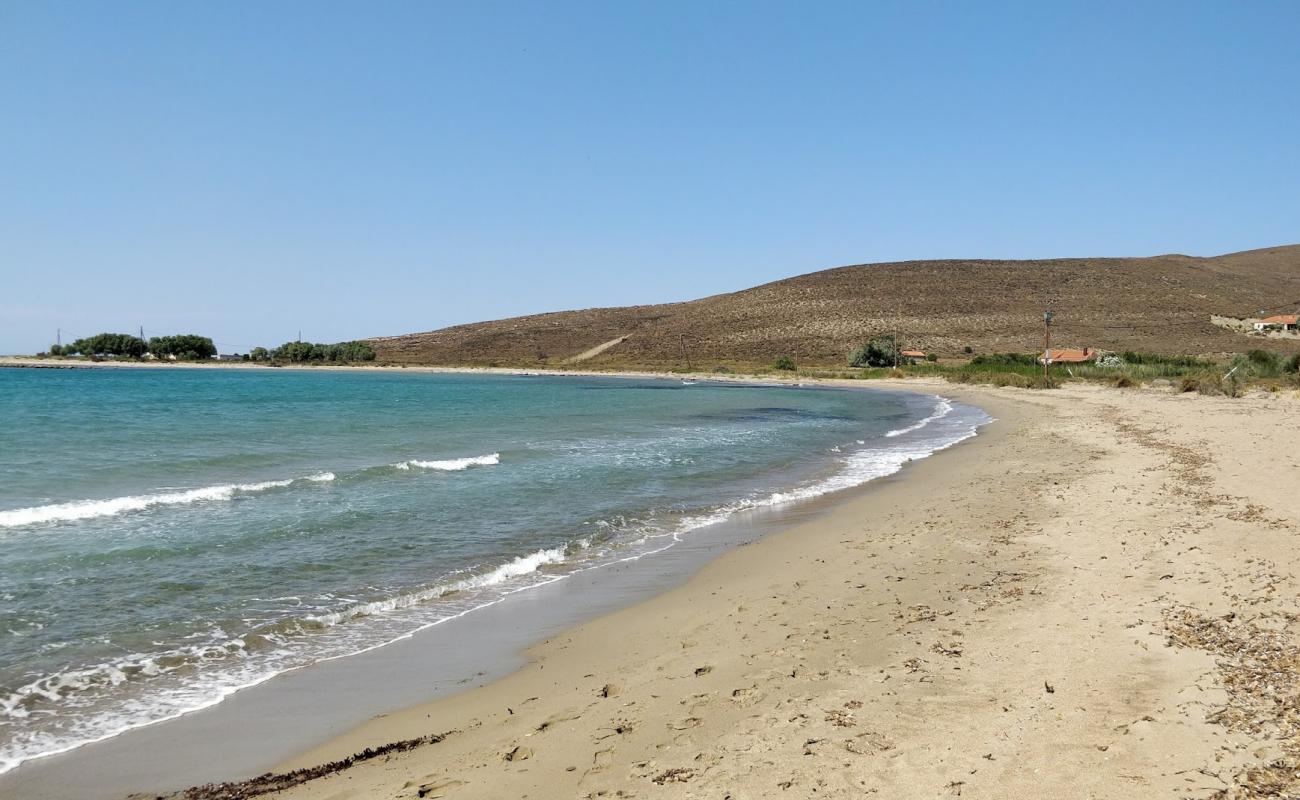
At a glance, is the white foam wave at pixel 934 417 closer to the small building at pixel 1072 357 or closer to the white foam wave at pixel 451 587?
the white foam wave at pixel 451 587

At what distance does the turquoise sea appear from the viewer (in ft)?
22.7

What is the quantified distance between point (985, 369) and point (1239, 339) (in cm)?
3786

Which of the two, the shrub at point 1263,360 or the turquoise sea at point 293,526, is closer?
the turquoise sea at point 293,526

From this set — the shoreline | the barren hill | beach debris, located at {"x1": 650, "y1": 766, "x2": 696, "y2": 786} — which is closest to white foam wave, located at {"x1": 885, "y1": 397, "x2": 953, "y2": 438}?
the shoreline

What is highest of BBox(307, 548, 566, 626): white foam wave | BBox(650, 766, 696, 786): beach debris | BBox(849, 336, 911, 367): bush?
BBox(849, 336, 911, 367): bush

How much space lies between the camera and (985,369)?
65.1 meters

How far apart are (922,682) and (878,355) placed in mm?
83647

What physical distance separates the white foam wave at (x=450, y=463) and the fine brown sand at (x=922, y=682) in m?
11.1

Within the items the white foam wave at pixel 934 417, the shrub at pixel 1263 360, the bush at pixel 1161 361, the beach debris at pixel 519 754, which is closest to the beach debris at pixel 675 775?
the beach debris at pixel 519 754

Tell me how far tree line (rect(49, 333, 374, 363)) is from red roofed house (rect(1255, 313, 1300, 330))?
5104 inches

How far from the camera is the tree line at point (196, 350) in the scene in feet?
477

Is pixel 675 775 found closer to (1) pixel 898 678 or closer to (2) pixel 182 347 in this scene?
(1) pixel 898 678

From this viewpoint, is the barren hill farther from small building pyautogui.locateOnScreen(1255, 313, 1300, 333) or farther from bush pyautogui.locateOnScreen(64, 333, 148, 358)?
bush pyautogui.locateOnScreen(64, 333, 148, 358)

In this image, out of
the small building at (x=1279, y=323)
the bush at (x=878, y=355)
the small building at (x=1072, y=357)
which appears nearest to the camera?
the small building at (x=1072, y=357)
